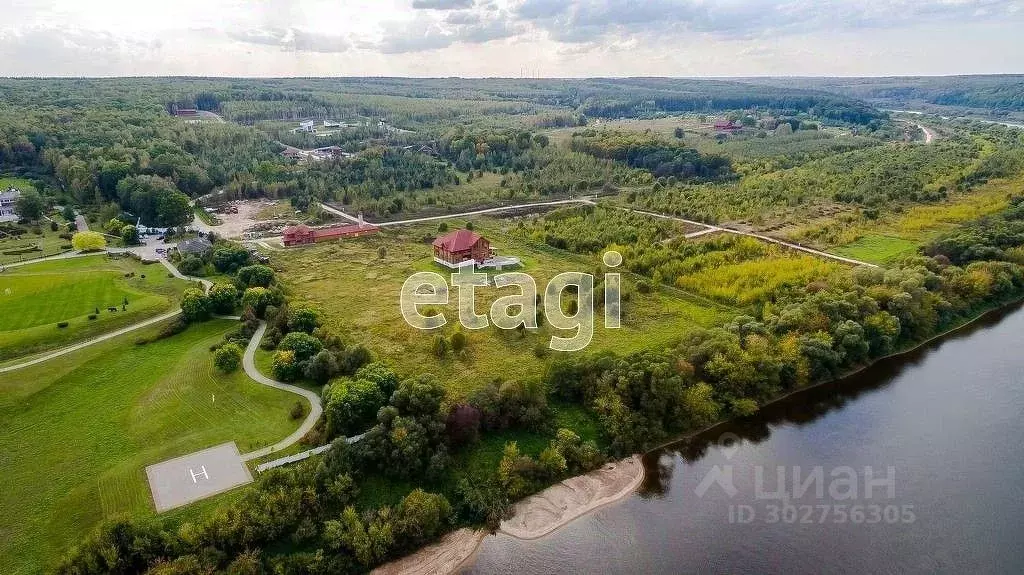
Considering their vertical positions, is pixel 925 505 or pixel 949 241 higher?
pixel 949 241

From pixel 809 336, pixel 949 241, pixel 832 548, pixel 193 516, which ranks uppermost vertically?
pixel 949 241

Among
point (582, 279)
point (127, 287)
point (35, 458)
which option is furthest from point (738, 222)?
point (35, 458)

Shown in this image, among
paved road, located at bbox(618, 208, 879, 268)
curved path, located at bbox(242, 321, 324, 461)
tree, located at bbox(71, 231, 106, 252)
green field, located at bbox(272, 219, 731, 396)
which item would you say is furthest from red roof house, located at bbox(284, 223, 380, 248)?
paved road, located at bbox(618, 208, 879, 268)

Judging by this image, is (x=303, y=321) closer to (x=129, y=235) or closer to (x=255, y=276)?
(x=255, y=276)

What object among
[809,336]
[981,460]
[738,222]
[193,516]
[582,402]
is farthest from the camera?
[738,222]

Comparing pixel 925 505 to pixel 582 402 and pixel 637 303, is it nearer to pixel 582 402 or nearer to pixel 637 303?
pixel 582 402

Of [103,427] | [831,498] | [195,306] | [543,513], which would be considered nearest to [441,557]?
[543,513]

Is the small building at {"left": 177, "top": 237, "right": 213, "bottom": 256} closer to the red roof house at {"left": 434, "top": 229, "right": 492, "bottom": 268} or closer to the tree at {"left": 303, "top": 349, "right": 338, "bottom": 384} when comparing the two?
the red roof house at {"left": 434, "top": 229, "right": 492, "bottom": 268}
